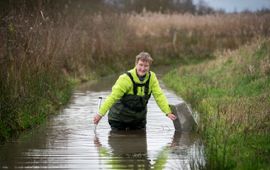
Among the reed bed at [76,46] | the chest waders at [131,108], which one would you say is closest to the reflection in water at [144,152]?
the chest waders at [131,108]

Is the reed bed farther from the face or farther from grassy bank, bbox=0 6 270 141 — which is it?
the face

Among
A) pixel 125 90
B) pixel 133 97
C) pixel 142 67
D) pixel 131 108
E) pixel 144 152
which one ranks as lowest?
pixel 144 152

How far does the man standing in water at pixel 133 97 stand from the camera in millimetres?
11453

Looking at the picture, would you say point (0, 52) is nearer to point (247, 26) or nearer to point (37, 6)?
point (37, 6)

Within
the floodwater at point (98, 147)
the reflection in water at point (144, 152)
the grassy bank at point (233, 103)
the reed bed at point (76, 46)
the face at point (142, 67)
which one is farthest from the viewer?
the reed bed at point (76, 46)

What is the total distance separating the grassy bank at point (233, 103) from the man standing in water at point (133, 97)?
1105 millimetres

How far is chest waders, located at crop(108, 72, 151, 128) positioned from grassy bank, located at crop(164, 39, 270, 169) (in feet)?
3.73

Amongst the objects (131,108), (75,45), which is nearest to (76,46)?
(75,45)

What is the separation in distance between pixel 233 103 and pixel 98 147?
3.51 meters

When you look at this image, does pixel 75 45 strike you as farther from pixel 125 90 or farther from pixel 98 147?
pixel 98 147

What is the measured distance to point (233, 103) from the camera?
12.8 metres

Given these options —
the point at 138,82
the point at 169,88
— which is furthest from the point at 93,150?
the point at 169,88

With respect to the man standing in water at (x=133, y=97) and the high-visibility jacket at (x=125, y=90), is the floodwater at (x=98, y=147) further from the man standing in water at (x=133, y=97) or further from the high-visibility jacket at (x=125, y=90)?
the high-visibility jacket at (x=125, y=90)

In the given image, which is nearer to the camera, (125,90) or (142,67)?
(142,67)
